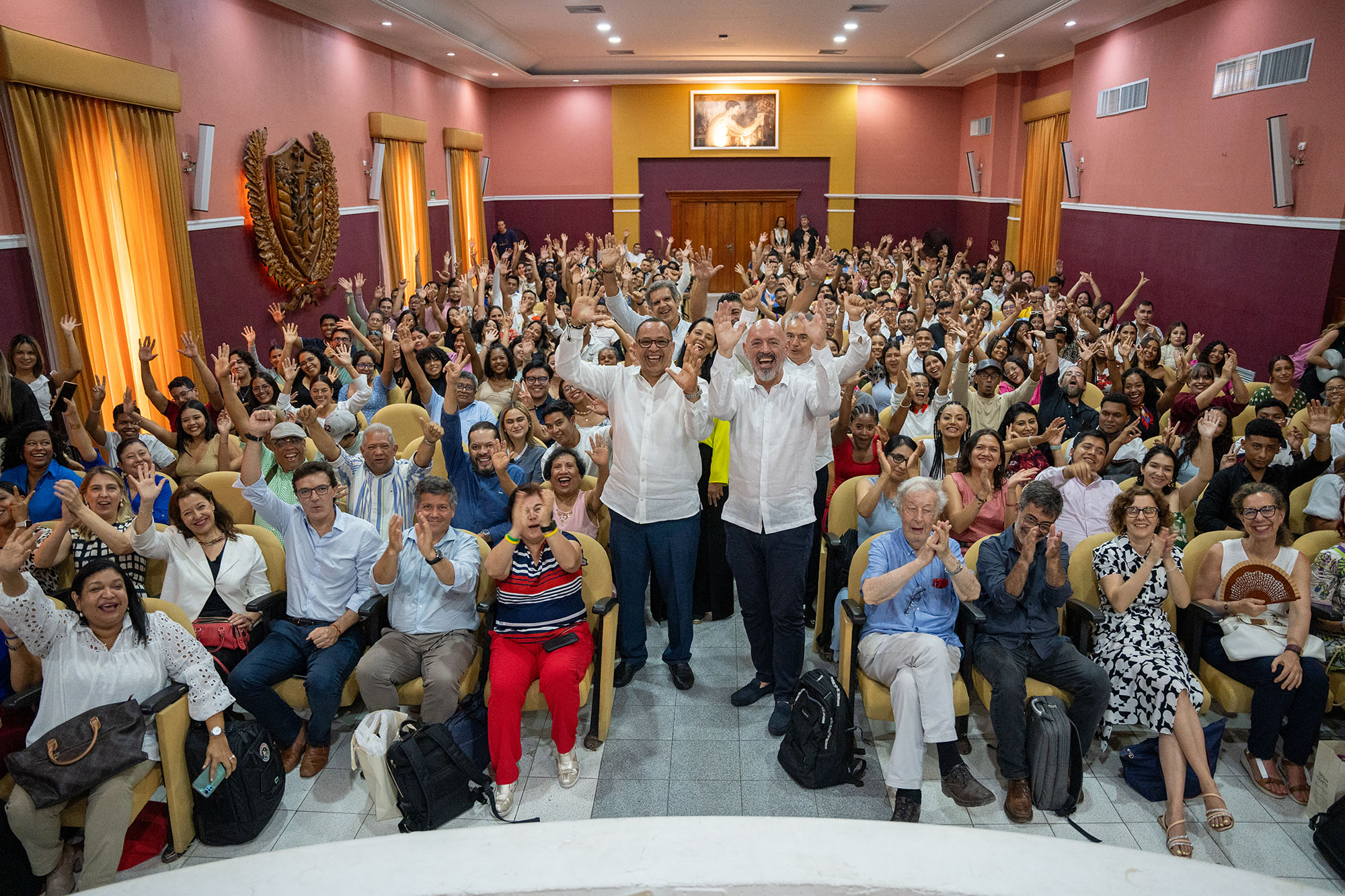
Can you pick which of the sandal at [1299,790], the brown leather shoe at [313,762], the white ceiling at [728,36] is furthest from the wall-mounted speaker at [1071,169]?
the brown leather shoe at [313,762]

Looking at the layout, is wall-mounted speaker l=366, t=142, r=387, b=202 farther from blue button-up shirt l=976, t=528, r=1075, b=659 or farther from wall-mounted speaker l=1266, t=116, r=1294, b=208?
blue button-up shirt l=976, t=528, r=1075, b=659

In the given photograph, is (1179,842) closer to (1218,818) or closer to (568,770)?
(1218,818)

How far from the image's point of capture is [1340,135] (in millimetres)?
6539

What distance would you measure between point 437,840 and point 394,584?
2.51m

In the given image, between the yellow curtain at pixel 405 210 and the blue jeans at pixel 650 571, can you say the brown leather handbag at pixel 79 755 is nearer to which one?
the blue jeans at pixel 650 571

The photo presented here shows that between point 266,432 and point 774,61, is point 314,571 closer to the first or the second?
point 266,432

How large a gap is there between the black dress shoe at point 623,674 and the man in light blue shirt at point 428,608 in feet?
2.46

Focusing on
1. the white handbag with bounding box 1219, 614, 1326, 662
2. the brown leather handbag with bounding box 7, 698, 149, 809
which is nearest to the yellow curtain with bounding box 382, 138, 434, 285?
the brown leather handbag with bounding box 7, 698, 149, 809

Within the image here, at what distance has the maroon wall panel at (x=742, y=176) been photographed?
16.7 meters

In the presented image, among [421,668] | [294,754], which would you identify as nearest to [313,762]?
[294,754]

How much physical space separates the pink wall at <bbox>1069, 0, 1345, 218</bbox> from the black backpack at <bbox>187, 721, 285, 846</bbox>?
8.09 metres

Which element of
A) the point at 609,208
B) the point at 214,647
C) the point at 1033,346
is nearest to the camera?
the point at 214,647

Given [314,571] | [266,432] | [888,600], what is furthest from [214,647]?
[888,600]

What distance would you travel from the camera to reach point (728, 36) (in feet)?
42.4
